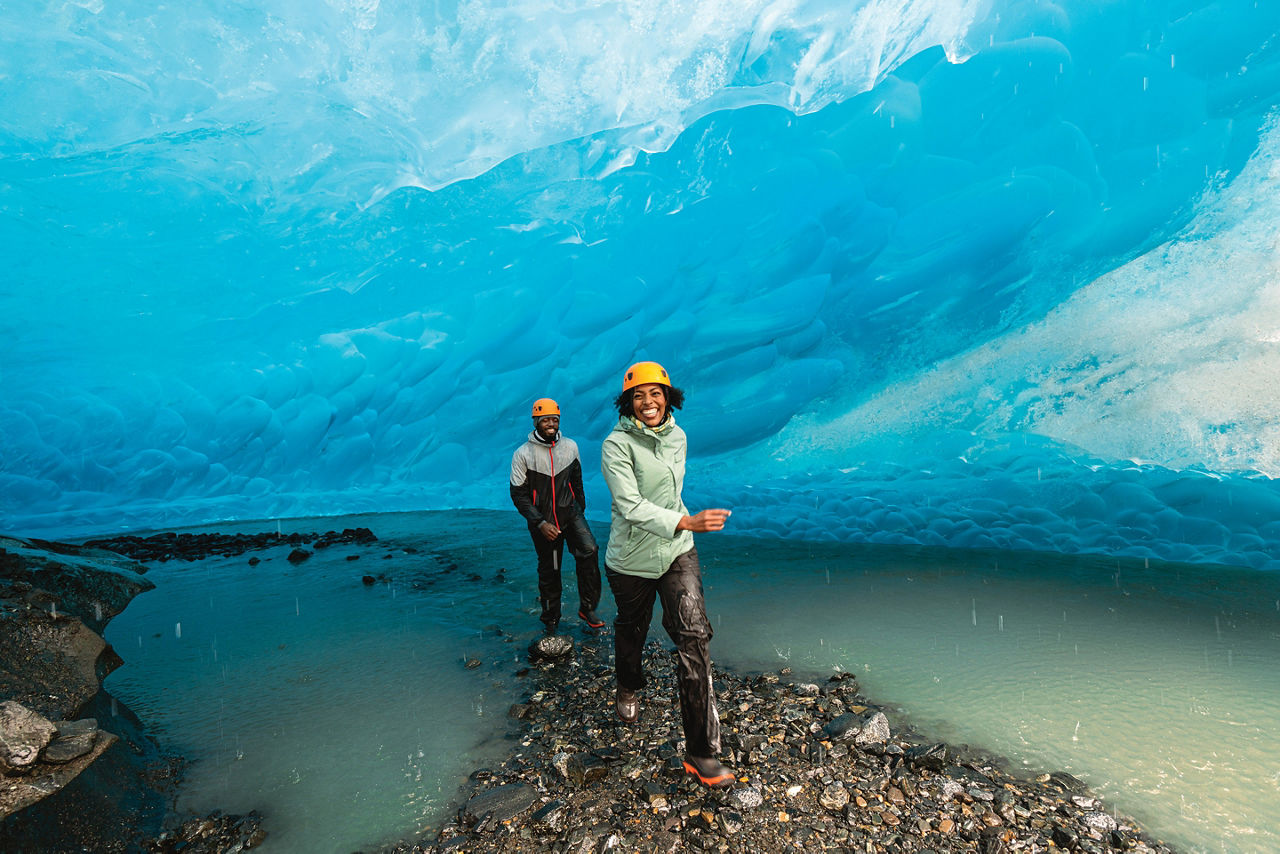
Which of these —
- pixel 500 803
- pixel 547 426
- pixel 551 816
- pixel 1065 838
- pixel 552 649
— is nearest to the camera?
pixel 1065 838

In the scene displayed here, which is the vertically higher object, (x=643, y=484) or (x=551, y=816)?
(x=643, y=484)

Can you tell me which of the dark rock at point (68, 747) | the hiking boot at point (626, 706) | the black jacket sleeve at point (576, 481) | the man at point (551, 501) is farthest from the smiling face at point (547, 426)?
the dark rock at point (68, 747)

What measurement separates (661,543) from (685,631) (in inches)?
14.3

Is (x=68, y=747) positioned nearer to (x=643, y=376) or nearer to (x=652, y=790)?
(x=652, y=790)

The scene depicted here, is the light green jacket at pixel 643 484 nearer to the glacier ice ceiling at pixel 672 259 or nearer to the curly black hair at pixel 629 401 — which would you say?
the curly black hair at pixel 629 401

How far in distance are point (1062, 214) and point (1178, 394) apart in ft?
9.16

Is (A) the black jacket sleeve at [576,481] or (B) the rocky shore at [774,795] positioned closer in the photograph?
(B) the rocky shore at [774,795]

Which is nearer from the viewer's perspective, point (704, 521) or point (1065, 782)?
point (704, 521)

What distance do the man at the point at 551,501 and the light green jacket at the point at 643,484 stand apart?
1591mm

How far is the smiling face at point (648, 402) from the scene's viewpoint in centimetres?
258

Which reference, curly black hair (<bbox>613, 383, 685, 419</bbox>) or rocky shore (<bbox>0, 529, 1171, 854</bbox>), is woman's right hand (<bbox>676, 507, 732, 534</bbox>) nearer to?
curly black hair (<bbox>613, 383, 685, 419</bbox>)

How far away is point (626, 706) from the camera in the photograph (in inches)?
116

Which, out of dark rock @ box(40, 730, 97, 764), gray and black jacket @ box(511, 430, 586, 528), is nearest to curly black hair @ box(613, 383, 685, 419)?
gray and black jacket @ box(511, 430, 586, 528)

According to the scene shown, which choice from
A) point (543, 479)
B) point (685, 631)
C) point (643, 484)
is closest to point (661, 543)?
point (643, 484)
